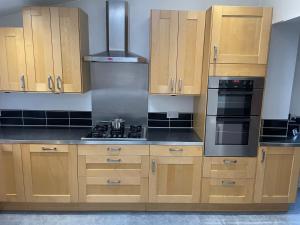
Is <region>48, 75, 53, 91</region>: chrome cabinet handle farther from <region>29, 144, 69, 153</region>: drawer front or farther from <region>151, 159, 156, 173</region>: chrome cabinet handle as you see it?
<region>151, 159, 156, 173</region>: chrome cabinet handle

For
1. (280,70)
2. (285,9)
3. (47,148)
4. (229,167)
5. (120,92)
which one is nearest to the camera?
(285,9)

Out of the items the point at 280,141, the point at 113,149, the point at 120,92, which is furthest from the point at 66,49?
the point at 280,141

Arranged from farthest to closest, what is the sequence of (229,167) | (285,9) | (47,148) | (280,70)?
(280,70)
(229,167)
(47,148)
(285,9)

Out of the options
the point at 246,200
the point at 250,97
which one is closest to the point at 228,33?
the point at 250,97

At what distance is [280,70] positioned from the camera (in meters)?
2.57

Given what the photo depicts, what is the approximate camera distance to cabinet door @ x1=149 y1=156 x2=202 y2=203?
2420mm

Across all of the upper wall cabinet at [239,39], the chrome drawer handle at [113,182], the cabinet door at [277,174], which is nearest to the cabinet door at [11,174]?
the chrome drawer handle at [113,182]

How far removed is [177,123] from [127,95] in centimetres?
71

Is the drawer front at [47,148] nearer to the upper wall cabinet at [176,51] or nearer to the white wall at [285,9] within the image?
the upper wall cabinet at [176,51]

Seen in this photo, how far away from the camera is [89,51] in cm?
276

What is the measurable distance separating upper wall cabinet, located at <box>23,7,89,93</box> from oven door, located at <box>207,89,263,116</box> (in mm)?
1374

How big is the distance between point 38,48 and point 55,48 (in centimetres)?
17

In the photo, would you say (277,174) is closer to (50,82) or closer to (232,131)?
(232,131)

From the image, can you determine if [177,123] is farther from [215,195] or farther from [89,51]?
[89,51]
